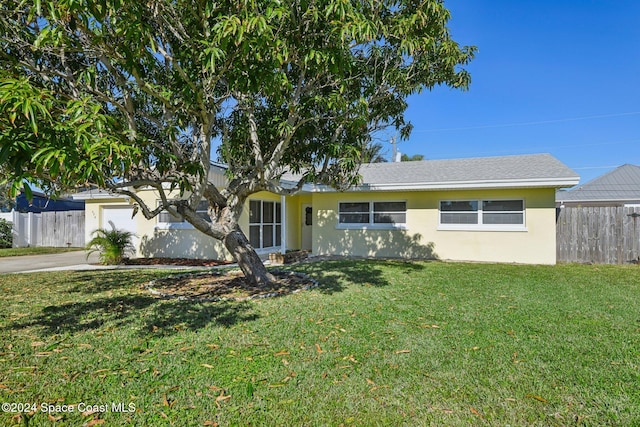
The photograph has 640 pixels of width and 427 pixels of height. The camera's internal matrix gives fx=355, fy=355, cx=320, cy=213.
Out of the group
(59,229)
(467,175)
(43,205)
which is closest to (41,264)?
(59,229)

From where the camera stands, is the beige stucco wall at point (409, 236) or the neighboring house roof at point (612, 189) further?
the neighboring house roof at point (612, 189)

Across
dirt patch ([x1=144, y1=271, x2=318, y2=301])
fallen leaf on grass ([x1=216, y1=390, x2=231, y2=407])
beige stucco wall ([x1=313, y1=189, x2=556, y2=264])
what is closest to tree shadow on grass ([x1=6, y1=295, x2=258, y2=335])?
dirt patch ([x1=144, y1=271, x2=318, y2=301])

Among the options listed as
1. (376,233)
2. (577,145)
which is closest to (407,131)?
(376,233)

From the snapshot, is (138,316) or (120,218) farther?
(120,218)

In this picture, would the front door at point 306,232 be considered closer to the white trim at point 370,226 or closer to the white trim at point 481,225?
the white trim at point 370,226

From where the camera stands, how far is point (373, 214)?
14.1 m

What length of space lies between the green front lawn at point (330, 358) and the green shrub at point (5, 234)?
13875 millimetres

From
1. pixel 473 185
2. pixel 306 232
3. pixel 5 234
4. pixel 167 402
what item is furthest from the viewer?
pixel 5 234

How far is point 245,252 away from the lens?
7910mm

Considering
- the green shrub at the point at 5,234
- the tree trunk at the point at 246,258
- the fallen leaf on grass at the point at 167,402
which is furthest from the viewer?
the green shrub at the point at 5,234

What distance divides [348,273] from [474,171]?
7.07m

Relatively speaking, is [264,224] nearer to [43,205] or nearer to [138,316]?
[138,316]

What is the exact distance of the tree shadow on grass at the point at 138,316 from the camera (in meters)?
4.92

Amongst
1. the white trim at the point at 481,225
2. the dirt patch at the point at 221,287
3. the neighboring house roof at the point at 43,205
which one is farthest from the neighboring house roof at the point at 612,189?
the neighboring house roof at the point at 43,205
